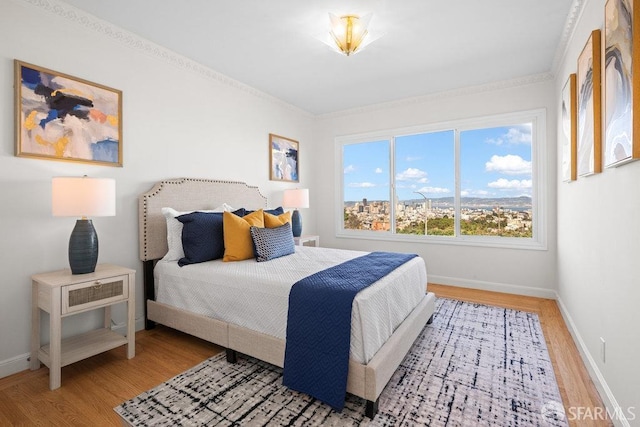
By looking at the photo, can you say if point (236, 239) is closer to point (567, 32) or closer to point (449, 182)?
point (449, 182)

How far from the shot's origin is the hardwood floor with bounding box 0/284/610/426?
5.78 ft

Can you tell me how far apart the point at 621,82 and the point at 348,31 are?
71.7 inches

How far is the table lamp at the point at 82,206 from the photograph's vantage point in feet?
6.78

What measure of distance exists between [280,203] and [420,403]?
3365mm

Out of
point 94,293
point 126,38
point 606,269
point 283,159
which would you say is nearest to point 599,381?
point 606,269

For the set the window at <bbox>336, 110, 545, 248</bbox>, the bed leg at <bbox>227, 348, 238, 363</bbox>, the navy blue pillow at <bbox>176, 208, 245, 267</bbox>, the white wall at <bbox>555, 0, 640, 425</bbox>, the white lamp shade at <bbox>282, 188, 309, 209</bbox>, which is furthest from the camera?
the white lamp shade at <bbox>282, 188, 309, 209</bbox>

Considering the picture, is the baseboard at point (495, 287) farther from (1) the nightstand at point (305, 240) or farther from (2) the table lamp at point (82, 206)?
(2) the table lamp at point (82, 206)

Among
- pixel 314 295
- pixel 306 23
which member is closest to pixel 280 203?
pixel 306 23

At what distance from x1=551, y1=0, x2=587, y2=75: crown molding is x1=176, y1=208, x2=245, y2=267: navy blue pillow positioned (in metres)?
3.38

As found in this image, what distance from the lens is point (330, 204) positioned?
5383 millimetres

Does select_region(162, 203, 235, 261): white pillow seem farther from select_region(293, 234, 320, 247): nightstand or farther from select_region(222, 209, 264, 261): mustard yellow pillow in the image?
select_region(293, 234, 320, 247): nightstand

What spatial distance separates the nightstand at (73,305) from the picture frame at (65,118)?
0.91 meters

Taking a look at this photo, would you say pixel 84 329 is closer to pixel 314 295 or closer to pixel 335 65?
pixel 314 295

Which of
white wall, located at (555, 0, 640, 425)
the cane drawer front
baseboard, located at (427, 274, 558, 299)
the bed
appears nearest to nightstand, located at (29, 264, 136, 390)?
the cane drawer front
